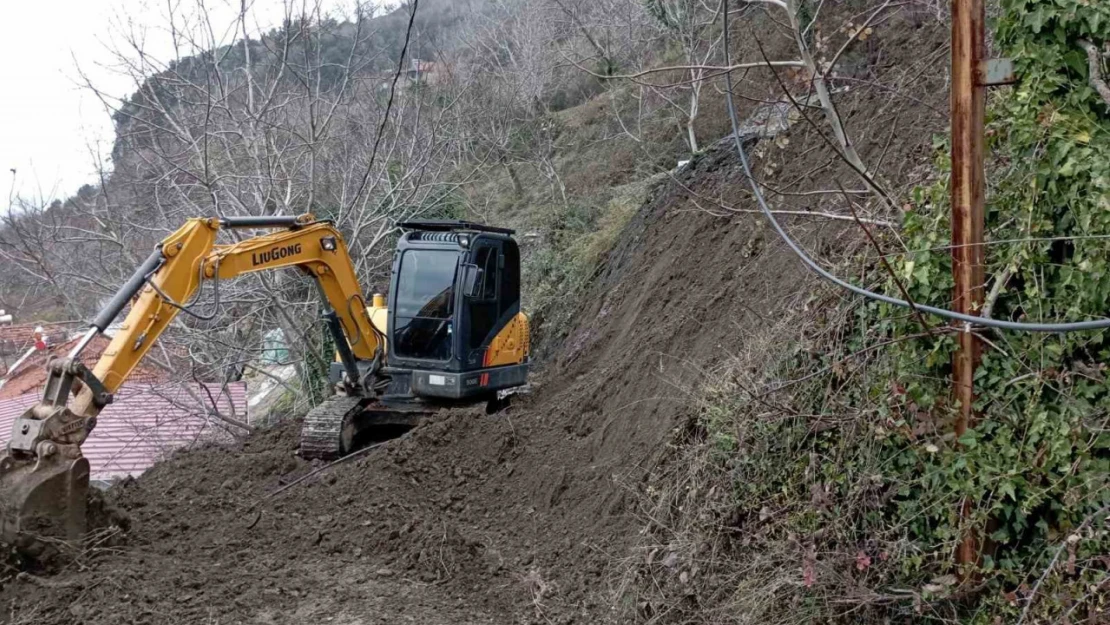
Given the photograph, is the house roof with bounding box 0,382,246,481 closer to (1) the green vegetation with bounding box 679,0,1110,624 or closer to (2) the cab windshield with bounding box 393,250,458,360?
(2) the cab windshield with bounding box 393,250,458,360

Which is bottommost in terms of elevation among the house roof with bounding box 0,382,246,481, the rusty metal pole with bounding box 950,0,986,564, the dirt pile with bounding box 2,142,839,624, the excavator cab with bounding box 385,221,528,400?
the house roof with bounding box 0,382,246,481

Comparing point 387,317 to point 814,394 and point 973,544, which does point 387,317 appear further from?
point 973,544

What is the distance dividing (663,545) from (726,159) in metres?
7.53

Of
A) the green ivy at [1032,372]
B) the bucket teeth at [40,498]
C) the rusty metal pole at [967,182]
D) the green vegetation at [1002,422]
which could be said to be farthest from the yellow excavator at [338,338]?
the rusty metal pole at [967,182]

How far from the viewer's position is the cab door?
10.5 m

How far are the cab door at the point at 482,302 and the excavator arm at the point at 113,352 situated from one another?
1931 millimetres

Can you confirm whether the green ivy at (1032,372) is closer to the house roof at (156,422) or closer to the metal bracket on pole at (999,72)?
the metal bracket on pole at (999,72)

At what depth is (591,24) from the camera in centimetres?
2245

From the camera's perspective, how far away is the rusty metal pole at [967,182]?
170 inches

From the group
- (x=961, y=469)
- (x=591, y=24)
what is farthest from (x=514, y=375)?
(x=591, y=24)

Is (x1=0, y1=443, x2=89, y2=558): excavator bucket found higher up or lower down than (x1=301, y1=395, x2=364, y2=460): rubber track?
higher up

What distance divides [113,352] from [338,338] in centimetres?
324

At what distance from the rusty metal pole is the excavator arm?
5.57m

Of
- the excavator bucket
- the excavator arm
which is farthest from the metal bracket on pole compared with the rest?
the excavator bucket
